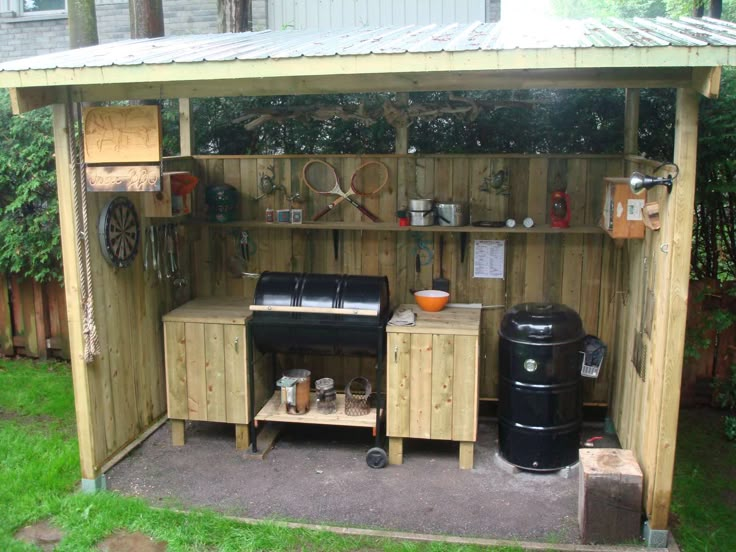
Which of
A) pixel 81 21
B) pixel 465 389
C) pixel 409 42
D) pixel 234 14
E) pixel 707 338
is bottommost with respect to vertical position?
pixel 465 389

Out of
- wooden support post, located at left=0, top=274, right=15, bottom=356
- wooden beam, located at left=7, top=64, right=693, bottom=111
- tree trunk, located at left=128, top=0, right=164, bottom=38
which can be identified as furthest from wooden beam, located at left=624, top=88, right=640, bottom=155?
wooden support post, located at left=0, top=274, right=15, bottom=356

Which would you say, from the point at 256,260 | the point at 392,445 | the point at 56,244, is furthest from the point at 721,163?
the point at 56,244

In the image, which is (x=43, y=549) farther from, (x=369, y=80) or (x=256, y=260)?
(x=369, y=80)

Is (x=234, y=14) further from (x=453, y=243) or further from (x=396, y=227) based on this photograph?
(x=453, y=243)

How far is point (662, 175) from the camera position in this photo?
3.79 meters

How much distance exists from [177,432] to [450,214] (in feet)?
8.13

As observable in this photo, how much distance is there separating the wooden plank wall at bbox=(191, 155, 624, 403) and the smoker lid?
0.70 metres

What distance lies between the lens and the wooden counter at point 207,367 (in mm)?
4957

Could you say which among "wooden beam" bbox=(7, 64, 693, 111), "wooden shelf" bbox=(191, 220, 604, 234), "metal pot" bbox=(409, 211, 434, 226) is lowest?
"wooden shelf" bbox=(191, 220, 604, 234)

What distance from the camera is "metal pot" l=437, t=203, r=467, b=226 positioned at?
5.19 metres

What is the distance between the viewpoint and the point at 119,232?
4.58 m

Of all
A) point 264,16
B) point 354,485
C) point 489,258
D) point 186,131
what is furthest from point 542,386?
point 264,16

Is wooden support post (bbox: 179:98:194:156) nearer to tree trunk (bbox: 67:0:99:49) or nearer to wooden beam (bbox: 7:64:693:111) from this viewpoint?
wooden beam (bbox: 7:64:693:111)

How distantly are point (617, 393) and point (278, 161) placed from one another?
301cm
